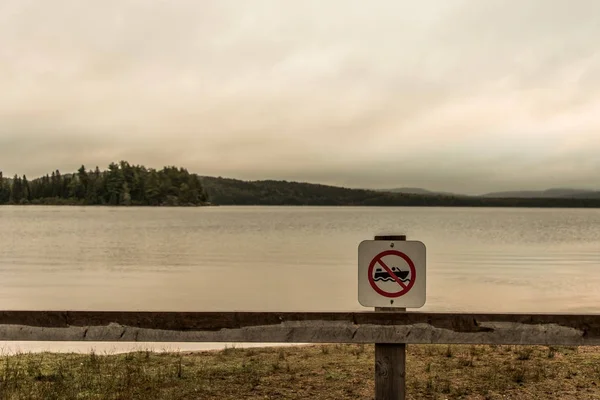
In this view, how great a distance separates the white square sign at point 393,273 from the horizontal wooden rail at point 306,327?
0.11 m

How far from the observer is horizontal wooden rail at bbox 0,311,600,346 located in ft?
13.4

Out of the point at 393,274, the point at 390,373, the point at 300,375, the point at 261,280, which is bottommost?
the point at 261,280

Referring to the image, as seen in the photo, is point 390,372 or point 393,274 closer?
point 393,274

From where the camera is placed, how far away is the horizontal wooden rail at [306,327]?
4.07m

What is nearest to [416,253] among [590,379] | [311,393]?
[311,393]

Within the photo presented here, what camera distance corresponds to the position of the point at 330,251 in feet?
165

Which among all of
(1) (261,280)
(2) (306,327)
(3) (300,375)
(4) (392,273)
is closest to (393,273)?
(4) (392,273)

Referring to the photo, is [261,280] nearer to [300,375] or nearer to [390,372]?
[300,375]

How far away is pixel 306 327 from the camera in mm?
4133

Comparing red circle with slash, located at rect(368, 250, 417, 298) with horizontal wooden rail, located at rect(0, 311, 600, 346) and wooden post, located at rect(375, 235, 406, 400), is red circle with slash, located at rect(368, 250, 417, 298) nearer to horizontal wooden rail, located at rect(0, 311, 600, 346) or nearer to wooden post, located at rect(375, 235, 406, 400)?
horizontal wooden rail, located at rect(0, 311, 600, 346)

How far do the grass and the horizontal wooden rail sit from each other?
1665mm

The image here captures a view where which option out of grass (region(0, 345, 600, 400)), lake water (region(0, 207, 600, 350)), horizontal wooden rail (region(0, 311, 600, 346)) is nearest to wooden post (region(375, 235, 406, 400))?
horizontal wooden rail (region(0, 311, 600, 346))

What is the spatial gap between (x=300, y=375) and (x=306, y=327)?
327 cm

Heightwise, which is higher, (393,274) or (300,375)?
(393,274)
